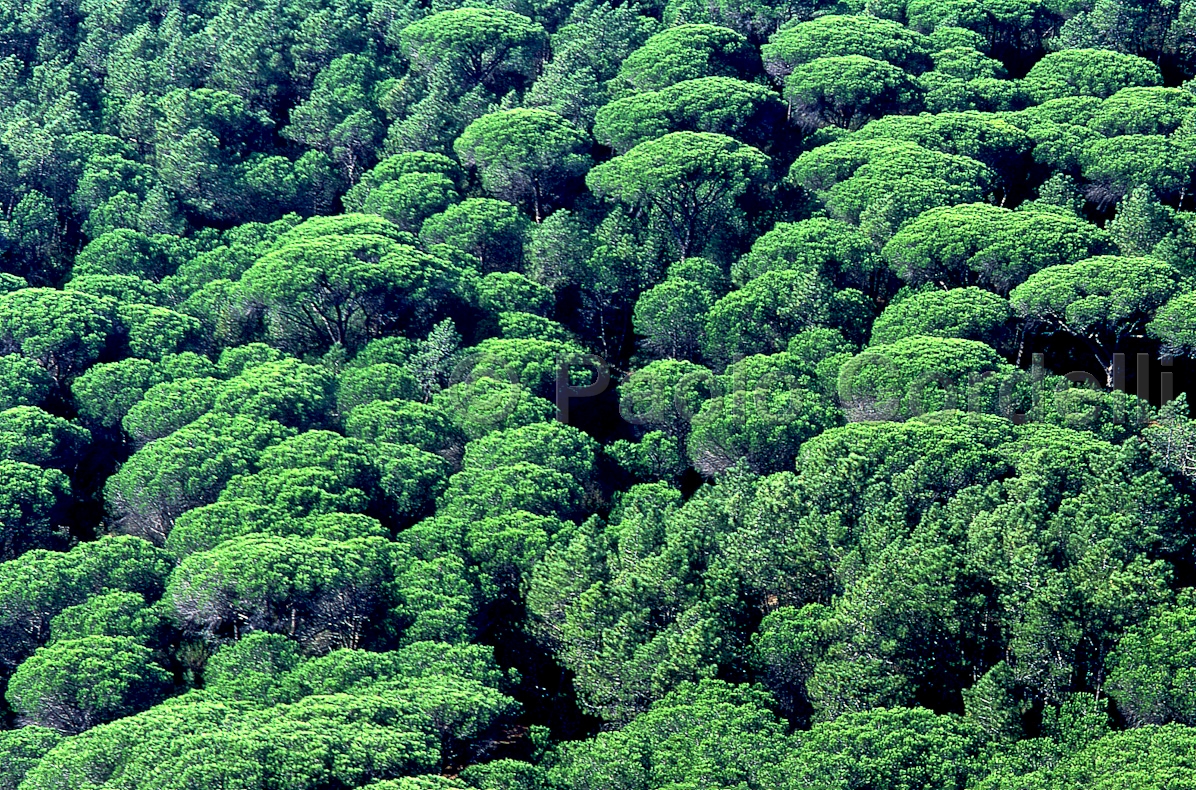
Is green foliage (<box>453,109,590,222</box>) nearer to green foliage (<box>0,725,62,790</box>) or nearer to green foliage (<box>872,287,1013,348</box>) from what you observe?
green foliage (<box>872,287,1013,348</box>)

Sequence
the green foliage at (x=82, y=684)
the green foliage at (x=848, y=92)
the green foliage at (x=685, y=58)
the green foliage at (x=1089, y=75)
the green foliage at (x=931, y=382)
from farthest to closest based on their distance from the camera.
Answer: the green foliage at (x=685, y=58) → the green foliage at (x=1089, y=75) → the green foliage at (x=848, y=92) → the green foliage at (x=931, y=382) → the green foliage at (x=82, y=684)

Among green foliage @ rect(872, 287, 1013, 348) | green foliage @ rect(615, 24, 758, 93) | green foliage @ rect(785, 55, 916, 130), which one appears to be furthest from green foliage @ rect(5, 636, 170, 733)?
green foliage @ rect(785, 55, 916, 130)

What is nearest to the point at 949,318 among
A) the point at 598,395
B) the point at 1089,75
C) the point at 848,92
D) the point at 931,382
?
the point at 931,382

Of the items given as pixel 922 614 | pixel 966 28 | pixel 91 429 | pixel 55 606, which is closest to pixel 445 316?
pixel 91 429

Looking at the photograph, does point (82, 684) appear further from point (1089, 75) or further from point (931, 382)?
point (1089, 75)

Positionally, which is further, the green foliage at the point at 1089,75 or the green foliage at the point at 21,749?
the green foliage at the point at 1089,75

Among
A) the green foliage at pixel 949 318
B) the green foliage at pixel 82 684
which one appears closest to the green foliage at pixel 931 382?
the green foliage at pixel 949 318

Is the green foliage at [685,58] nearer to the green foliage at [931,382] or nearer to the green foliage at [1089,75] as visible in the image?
the green foliage at [1089,75]

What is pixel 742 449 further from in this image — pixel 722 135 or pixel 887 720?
pixel 722 135
